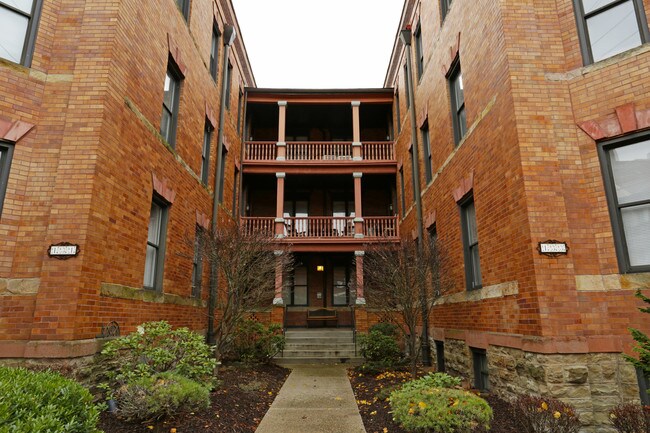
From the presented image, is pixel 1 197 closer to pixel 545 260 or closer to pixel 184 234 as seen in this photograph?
pixel 184 234

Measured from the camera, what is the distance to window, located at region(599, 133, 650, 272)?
526 centimetres

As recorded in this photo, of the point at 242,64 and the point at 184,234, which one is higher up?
the point at 242,64

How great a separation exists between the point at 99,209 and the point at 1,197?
119 cm

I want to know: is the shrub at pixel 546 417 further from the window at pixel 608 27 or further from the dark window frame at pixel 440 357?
the dark window frame at pixel 440 357

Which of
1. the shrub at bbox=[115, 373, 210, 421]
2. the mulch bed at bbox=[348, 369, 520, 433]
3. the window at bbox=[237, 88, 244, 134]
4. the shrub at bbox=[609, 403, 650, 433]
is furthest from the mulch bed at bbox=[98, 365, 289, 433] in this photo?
the window at bbox=[237, 88, 244, 134]

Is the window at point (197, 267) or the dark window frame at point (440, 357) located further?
the window at point (197, 267)

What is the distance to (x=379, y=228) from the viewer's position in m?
16.5

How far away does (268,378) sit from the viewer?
870 cm

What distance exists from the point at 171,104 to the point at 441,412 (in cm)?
814

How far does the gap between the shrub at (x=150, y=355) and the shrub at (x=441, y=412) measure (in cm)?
293

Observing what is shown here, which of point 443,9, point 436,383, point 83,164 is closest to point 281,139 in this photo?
point 443,9

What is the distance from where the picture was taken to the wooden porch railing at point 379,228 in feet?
52.3

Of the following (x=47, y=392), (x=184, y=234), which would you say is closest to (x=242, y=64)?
(x=184, y=234)

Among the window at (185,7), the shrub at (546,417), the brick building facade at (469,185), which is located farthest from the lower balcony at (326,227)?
the shrub at (546,417)
